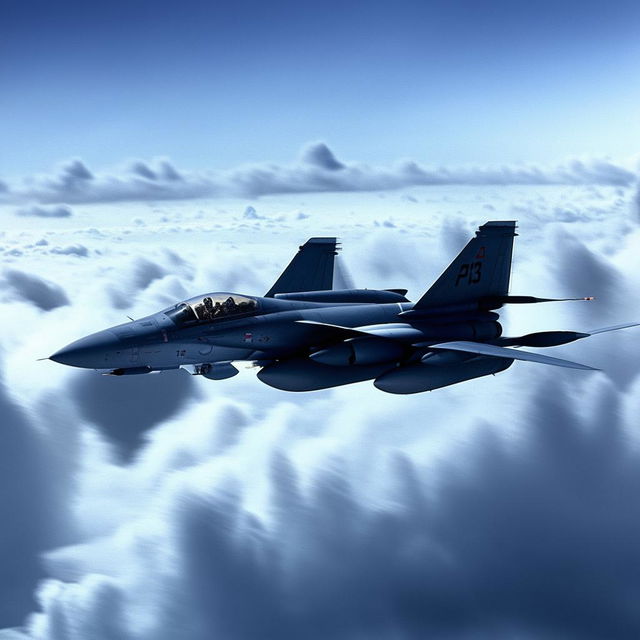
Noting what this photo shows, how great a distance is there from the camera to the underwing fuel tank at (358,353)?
17266 millimetres

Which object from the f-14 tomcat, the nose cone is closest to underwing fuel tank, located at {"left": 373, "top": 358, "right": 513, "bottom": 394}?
the f-14 tomcat

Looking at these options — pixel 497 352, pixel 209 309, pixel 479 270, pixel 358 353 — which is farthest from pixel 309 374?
pixel 479 270

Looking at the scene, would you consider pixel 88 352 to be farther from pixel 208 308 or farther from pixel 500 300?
pixel 500 300

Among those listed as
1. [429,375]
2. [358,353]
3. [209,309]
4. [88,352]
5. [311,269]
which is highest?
[311,269]

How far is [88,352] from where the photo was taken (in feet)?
51.9

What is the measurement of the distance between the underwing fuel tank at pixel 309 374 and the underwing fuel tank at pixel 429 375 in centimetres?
68

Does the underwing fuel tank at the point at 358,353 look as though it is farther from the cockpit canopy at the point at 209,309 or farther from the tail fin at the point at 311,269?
the tail fin at the point at 311,269

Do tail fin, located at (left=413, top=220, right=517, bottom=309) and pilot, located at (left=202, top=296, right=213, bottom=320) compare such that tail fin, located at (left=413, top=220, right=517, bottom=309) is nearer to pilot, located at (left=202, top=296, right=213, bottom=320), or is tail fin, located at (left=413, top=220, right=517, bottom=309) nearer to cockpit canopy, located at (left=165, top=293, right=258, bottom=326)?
cockpit canopy, located at (left=165, top=293, right=258, bottom=326)

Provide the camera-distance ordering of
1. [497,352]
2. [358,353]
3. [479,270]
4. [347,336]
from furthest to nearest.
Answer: [479,270], [347,336], [358,353], [497,352]

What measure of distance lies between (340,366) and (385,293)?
388 centimetres

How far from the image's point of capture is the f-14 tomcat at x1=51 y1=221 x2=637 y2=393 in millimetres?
16625

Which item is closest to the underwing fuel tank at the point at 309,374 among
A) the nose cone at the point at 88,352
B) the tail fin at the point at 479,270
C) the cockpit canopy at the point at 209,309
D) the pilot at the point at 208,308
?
the cockpit canopy at the point at 209,309

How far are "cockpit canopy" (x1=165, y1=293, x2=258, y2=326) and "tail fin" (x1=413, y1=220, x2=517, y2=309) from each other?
509 cm

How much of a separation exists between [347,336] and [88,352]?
6.66 metres
